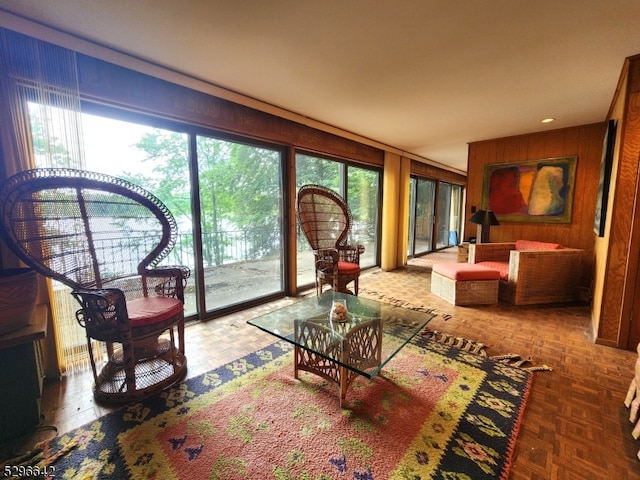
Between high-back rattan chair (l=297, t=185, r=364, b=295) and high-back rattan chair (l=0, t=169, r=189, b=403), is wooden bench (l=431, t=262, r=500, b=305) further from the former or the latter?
high-back rattan chair (l=0, t=169, r=189, b=403)

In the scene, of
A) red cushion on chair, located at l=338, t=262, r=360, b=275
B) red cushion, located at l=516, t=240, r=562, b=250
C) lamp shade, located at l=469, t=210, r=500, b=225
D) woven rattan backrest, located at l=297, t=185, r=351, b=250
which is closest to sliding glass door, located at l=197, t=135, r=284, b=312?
woven rattan backrest, located at l=297, t=185, r=351, b=250

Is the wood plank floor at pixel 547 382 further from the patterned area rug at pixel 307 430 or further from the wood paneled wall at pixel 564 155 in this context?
the wood paneled wall at pixel 564 155

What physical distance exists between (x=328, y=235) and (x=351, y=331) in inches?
84.1

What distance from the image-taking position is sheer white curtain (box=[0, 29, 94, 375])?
1.69m

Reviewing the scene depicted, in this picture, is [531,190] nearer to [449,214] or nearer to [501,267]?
[501,267]

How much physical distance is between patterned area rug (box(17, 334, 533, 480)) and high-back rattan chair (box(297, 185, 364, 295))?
140 centimetres

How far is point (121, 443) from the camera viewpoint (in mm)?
1375

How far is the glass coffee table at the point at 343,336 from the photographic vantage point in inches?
62.1

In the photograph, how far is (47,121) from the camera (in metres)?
1.81

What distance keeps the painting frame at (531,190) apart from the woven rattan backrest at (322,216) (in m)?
2.43

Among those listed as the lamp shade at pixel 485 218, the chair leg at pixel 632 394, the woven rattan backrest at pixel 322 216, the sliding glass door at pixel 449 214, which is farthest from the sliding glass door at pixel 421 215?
the chair leg at pixel 632 394

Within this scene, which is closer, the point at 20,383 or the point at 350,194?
the point at 20,383

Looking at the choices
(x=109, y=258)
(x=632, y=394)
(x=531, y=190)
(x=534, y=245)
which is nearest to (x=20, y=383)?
(x=109, y=258)

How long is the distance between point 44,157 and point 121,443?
1.81m
